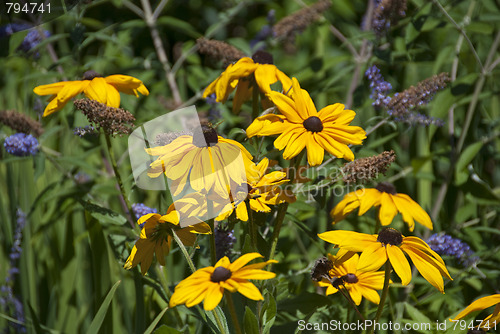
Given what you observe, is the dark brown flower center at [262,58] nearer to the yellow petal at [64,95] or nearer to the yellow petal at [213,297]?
the yellow petal at [64,95]

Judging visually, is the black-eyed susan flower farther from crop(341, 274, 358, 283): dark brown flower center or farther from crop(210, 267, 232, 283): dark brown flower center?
crop(341, 274, 358, 283): dark brown flower center

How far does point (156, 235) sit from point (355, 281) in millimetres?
387

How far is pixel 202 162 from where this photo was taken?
2.74ft

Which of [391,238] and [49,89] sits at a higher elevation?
[49,89]

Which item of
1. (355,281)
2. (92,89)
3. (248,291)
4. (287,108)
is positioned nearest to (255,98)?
(287,108)

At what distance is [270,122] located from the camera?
0.92 metres

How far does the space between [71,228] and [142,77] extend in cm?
58

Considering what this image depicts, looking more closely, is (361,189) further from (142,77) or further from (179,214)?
(142,77)

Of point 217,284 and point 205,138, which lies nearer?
point 217,284

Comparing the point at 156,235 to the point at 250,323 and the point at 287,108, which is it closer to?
the point at 250,323

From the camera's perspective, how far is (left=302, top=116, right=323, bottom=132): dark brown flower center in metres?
0.90

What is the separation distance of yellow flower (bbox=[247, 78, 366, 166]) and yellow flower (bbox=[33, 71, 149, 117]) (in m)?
0.31

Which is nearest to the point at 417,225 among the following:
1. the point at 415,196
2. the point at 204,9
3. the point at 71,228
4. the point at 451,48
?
the point at 415,196

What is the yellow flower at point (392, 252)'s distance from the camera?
2.65 ft
